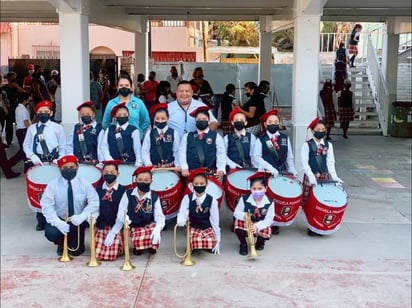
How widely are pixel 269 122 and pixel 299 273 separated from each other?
180cm

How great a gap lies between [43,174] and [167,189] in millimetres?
1427

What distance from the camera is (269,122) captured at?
A: 629 centimetres

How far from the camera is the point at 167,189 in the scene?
19.4 feet

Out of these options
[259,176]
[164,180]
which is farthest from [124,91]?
[259,176]

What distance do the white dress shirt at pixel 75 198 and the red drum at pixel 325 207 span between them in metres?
2.32

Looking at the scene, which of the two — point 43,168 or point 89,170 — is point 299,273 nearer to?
point 89,170

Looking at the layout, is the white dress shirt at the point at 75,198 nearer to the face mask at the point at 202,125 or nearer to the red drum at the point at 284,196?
the face mask at the point at 202,125

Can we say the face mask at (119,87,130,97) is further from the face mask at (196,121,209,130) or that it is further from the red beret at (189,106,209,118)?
the face mask at (196,121,209,130)

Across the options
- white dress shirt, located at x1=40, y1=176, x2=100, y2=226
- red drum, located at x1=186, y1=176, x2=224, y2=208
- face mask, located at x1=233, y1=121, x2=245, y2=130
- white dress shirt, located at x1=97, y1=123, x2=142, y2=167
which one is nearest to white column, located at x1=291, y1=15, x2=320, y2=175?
face mask, located at x1=233, y1=121, x2=245, y2=130

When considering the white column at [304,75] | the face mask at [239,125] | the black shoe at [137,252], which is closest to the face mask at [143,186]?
the black shoe at [137,252]

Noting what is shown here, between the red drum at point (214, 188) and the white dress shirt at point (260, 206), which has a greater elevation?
the red drum at point (214, 188)

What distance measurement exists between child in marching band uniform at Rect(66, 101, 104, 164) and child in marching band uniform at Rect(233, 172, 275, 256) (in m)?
1.80

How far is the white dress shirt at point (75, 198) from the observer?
546 centimetres

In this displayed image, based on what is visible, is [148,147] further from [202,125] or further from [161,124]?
[202,125]
